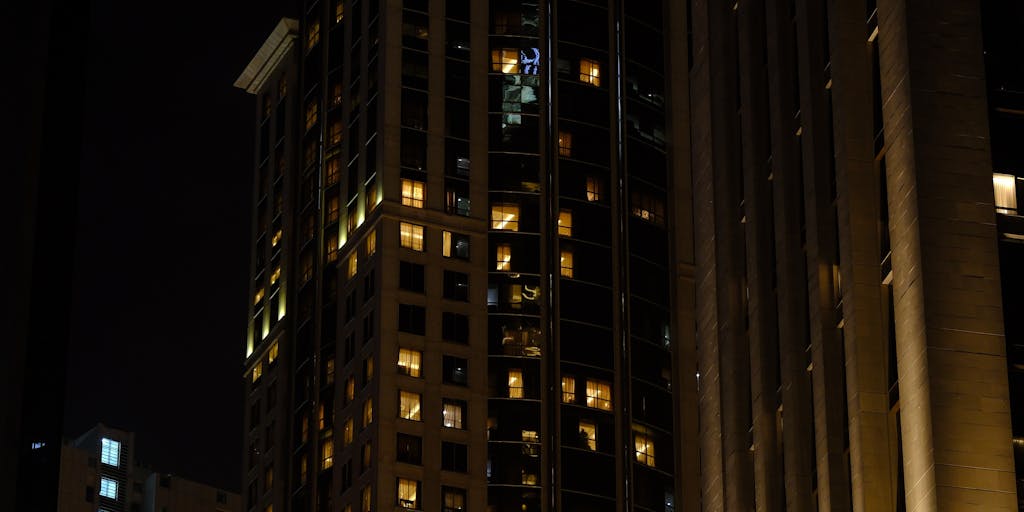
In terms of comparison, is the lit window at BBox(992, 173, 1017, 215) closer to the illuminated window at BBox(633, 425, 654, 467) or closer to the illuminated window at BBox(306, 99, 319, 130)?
the illuminated window at BBox(633, 425, 654, 467)

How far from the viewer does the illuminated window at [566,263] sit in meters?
147

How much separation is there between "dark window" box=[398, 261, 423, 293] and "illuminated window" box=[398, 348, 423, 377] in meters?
5.27

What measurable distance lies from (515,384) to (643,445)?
12.0 metres

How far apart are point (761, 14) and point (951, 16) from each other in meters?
15.1

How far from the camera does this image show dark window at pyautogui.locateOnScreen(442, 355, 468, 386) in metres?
141

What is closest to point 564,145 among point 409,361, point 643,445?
point 409,361

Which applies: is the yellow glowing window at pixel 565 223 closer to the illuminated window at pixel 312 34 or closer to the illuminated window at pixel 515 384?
the illuminated window at pixel 515 384

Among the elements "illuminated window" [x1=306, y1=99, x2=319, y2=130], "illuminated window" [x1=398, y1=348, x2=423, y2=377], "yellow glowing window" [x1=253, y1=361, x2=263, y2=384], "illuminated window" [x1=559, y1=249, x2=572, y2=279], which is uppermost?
"illuminated window" [x1=306, y1=99, x2=319, y2=130]

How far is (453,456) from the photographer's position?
13825 cm

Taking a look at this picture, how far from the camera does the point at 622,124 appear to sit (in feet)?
512

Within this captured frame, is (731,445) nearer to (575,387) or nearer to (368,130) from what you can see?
(575,387)

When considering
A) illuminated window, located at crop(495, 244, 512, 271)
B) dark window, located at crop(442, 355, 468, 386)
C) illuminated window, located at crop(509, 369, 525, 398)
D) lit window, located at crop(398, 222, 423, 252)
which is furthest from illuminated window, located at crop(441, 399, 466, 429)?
illuminated window, located at crop(495, 244, 512, 271)

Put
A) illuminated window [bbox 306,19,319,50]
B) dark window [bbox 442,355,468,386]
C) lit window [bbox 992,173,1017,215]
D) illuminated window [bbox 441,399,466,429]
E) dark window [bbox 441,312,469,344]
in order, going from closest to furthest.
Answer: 1. lit window [bbox 992,173,1017,215]
2. illuminated window [bbox 441,399,466,429]
3. dark window [bbox 442,355,468,386]
4. dark window [bbox 441,312,469,344]
5. illuminated window [bbox 306,19,319,50]

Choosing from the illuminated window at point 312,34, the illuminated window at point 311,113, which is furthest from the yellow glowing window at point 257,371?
the illuminated window at point 312,34
